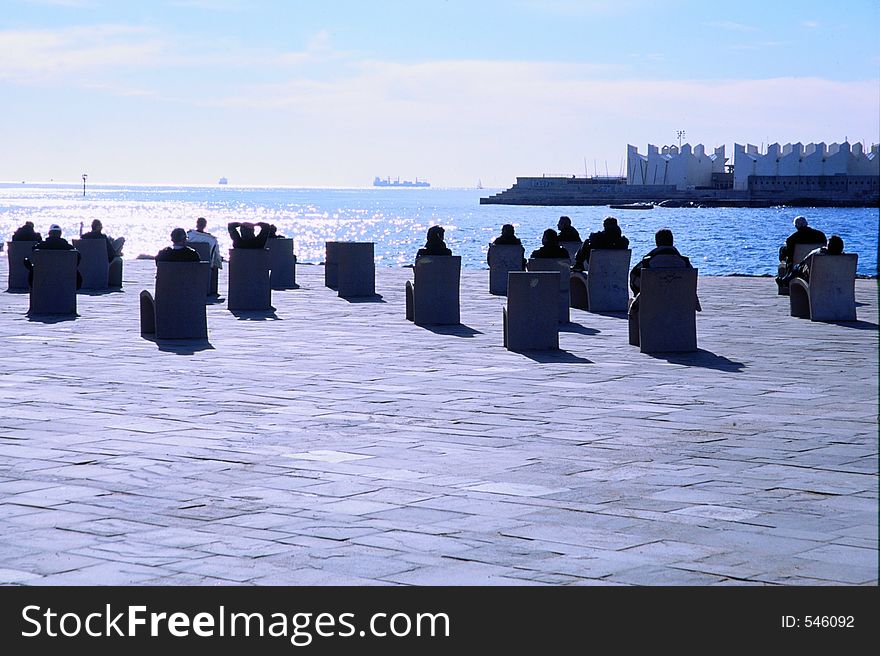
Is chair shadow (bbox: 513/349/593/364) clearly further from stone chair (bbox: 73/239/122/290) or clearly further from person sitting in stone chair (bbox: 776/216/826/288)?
stone chair (bbox: 73/239/122/290)

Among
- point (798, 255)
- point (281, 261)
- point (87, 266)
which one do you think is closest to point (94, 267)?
point (87, 266)

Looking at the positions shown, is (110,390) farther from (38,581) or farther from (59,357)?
(38,581)

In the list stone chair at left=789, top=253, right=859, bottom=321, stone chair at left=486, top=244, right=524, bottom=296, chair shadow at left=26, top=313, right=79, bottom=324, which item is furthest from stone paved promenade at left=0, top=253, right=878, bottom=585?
stone chair at left=486, top=244, right=524, bottom=296

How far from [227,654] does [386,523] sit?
6.12 ft

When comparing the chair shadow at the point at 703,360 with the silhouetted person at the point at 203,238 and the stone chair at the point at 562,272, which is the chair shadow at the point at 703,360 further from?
the silhouetted person at the point at 203,238

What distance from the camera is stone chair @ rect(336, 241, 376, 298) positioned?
70.8ft

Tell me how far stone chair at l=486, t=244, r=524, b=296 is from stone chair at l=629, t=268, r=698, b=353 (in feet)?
28.8

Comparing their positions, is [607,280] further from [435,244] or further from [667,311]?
[667,311]

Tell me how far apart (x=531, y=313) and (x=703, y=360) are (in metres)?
1.87

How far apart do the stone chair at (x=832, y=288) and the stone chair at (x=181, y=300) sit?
7.31 meters

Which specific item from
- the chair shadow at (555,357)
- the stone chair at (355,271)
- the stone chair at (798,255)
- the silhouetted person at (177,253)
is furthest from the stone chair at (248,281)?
the stone chair at (798,255)

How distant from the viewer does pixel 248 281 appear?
18781mm

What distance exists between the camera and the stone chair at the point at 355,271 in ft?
70.8

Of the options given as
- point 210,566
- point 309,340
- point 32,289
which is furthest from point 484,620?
point 32,289
